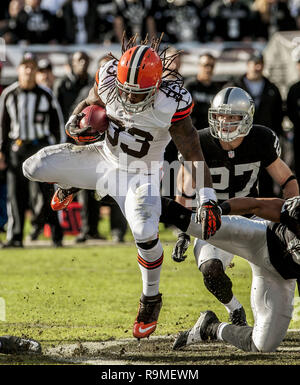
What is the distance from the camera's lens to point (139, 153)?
4.98 m

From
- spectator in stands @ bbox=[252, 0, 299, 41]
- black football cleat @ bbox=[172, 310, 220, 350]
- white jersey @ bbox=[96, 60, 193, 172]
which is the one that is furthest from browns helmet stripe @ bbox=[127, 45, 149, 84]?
spectator in stands @ bbox=[252, 0, 299, 41]

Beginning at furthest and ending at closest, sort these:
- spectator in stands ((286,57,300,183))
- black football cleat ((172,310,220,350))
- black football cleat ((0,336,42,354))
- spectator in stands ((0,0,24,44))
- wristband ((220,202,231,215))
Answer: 1. spectator in stands ((0,0,24,44))
2. spectator in stands ((286,57,300,183))
3. black football cleat ((172,310,220,350))
4. black football cleat ((0,336,42,354))
5. wristband ((220,202,231,215))

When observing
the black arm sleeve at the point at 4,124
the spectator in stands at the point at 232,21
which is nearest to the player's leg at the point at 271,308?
the black arm sleeve at the point at 4,124

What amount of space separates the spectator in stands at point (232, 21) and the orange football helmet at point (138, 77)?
7.41 m

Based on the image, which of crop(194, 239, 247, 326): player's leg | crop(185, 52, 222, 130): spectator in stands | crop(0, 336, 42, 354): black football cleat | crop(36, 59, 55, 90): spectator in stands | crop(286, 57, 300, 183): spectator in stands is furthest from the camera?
crop(36, 59, 55, 90): spectator in stands

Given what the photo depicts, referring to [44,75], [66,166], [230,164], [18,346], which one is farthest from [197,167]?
[44,75]

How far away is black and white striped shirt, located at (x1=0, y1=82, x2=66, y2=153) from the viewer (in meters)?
8.52

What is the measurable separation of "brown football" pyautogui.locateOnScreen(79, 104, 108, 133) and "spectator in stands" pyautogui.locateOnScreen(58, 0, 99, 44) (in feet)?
22.2

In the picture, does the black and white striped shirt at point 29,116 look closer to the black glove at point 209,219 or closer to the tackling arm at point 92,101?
the tackling arm at point 92,101

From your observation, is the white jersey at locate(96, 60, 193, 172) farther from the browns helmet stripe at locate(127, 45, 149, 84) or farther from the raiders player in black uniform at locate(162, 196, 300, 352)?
the raiders player in black uniform at locate(162, 196, 300, 352)

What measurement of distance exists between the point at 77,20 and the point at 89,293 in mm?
6161

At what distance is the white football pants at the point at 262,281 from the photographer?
14.4 ft

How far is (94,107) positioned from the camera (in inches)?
196
